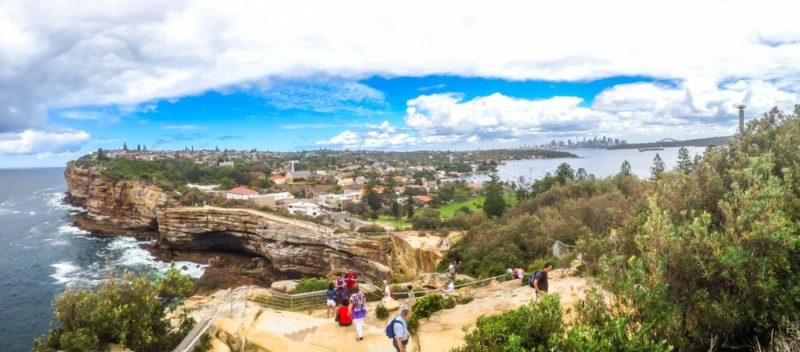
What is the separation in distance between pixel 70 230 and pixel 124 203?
21.0 ft

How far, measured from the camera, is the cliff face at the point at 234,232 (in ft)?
123

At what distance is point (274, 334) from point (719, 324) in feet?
25.9

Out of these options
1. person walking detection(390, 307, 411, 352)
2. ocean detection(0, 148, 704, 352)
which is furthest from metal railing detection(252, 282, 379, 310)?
ocean detection(0, 148, 704, 352)

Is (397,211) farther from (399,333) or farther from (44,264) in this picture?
(399,333)

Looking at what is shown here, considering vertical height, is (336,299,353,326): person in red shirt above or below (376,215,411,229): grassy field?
above

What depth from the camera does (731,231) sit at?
488cm

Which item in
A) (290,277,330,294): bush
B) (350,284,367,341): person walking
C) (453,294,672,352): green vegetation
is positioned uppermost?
(453,294,672,352): green vegetation


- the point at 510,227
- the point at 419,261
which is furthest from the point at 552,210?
the point at 419,261

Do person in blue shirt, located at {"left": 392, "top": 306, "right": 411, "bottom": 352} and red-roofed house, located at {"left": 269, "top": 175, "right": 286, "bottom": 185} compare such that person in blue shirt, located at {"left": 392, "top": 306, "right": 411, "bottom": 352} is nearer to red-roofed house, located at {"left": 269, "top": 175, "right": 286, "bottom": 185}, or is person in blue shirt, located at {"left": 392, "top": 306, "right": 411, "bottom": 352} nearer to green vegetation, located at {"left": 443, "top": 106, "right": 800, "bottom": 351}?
green vegetation, located at {"left": 443, "top": 106, "right": 800, "bottom": 351}

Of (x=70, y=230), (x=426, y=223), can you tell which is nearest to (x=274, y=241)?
(x=426, y=223)

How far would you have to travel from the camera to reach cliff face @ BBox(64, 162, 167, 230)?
5362 centimetres

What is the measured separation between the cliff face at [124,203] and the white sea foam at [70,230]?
2800 millimetres

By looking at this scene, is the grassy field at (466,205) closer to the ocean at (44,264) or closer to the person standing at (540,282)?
the ocean at (44,264)

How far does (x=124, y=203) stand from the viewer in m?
57.0
